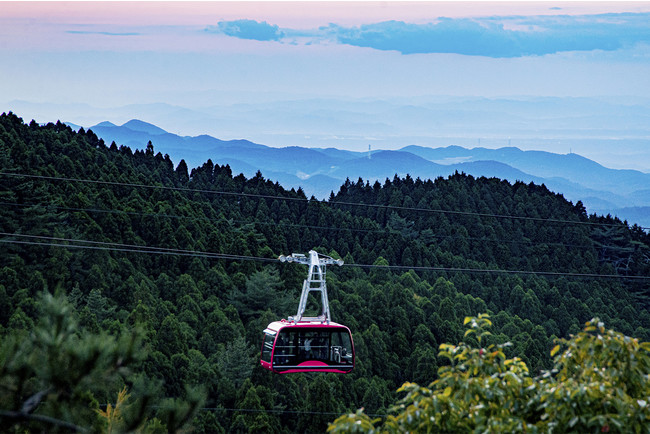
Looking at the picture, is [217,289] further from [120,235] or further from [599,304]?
[599,304]

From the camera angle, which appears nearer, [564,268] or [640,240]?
[564,268]

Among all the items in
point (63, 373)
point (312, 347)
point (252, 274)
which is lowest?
point (312, 347)

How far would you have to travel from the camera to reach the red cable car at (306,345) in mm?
21875

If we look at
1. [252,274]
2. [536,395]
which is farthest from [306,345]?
[252,274]

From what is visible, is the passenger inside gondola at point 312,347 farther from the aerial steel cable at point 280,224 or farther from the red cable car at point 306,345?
the aerial steel cable at point 280,224

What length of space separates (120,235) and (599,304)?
174 feet

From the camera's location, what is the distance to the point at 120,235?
62062 mm

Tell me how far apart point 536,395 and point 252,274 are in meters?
54.8

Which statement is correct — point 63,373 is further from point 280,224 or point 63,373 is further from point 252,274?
point 280,224

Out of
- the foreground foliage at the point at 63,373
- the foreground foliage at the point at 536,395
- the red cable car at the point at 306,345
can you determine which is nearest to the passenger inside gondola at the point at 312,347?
the red cable car at the point at 306,345

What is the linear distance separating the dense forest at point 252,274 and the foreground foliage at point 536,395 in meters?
2.18

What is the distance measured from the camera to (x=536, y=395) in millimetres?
9539

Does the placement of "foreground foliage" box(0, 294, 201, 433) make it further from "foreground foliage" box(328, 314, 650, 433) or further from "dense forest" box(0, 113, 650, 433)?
"foreground foliage" box(328, 314, 650, 433)

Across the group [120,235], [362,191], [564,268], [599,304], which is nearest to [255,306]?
[120,235]
